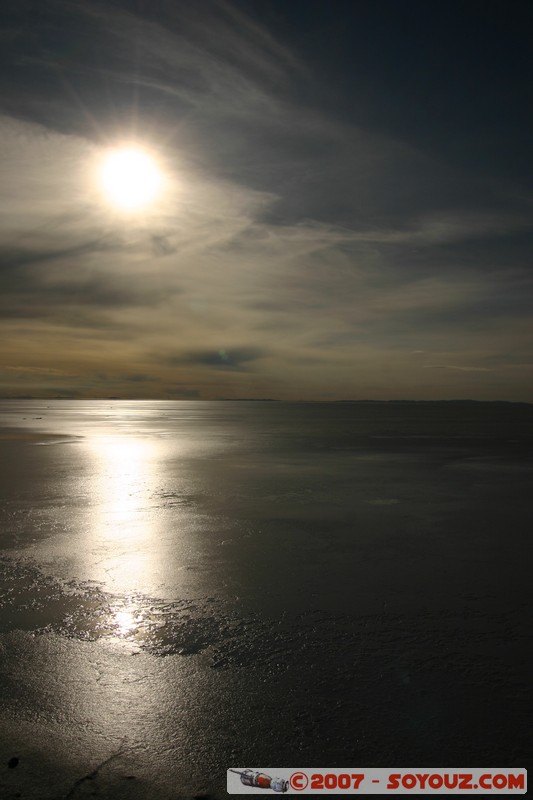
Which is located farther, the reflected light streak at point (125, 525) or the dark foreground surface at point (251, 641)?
the reflected light streak at point (125, 525)

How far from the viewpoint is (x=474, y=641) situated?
6066mm

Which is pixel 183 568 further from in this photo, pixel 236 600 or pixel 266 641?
pixel 266 641

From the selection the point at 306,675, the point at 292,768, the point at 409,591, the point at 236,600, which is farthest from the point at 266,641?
the point at 409,591

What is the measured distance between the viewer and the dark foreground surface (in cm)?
418

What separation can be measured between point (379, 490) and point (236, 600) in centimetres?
966

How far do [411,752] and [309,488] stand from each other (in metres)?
12.5

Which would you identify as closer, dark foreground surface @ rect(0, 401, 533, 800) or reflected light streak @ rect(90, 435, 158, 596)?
dark foreground surface @ rect(0, 401, 533, 800)

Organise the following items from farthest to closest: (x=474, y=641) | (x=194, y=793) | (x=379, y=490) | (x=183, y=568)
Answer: (x=379, y=490) < (x=183, y=568) < (x=474, y=641) < (x=194, y=793)

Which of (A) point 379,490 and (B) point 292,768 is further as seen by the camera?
(A) point 379,490

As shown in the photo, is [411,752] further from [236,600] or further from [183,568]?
[183,568]

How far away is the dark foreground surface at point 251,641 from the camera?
Answer: 4.18m

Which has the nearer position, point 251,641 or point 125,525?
point 251,641

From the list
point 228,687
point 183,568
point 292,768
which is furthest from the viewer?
point 183,568

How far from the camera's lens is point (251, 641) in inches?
240
